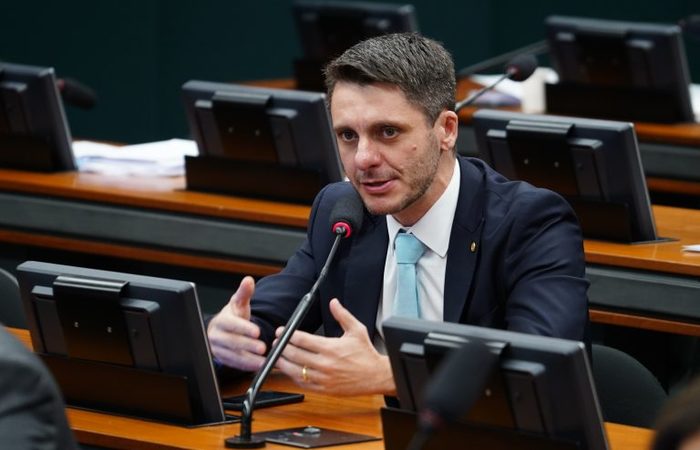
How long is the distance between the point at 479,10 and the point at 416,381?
7383mm

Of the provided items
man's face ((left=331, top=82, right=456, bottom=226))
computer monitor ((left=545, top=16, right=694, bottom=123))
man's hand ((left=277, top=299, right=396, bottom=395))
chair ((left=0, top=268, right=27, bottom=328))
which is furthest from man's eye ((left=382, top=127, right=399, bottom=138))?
computer monitor ((left=545, top=16, right=694, bottom=123))

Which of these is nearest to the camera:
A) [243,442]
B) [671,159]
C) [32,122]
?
[243,442]

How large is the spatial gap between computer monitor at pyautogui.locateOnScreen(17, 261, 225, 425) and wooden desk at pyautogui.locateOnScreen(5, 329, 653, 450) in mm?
36

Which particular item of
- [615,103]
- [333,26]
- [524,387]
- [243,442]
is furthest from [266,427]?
[333,26]

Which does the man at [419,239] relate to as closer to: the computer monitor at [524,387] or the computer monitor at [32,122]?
the computer monitor at [524,387]

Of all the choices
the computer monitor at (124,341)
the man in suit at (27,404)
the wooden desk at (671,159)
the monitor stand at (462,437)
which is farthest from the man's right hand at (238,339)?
the wooden desk at (671,159)

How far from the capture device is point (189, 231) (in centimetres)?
466

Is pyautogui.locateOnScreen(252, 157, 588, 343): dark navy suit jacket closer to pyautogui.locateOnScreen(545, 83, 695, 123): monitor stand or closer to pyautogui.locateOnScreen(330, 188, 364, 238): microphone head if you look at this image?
pyautogui.locateOnScreen(330, 188, 364, 238): microphone head

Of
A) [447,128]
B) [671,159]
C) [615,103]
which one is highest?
[447,128]

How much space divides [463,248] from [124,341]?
69cm

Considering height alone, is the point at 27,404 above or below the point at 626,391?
above

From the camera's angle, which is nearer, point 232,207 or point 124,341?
point 124,341

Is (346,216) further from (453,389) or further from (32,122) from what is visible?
(32,122)

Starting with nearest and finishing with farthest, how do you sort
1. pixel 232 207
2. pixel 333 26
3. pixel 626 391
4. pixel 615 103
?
1. pixel 626 391
2. pixel 232 207
3. pixel 615 103
4. pixel 333 26
